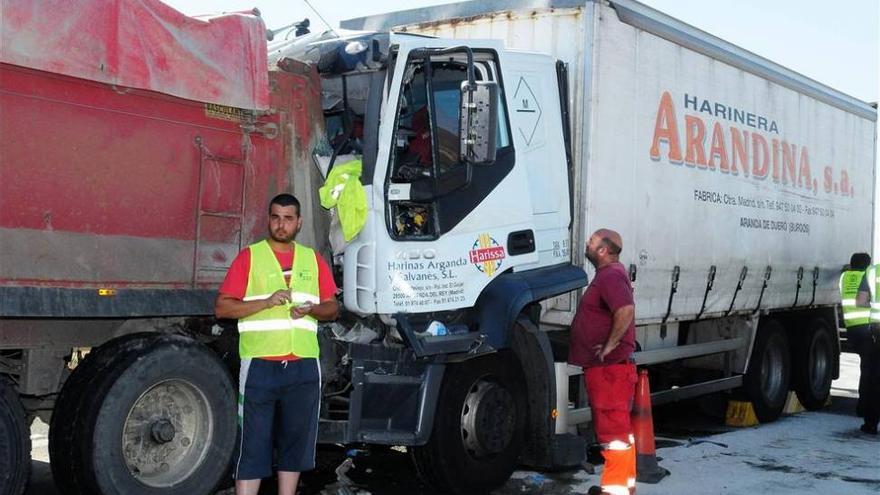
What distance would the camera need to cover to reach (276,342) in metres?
4.82

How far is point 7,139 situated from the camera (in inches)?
174

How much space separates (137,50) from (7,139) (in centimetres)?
85

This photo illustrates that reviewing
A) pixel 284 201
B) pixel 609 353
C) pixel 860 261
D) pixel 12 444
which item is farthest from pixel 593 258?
pixel 860 261

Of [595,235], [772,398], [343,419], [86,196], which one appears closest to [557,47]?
[595,235]

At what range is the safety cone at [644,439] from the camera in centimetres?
721

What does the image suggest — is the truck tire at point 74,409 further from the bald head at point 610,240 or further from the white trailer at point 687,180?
the bald head at point 610,240

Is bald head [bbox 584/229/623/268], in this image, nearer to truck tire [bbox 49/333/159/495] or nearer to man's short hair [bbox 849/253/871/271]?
truck tire [bbox 49/333/159/495]

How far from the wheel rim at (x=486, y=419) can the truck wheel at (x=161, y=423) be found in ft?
5.43

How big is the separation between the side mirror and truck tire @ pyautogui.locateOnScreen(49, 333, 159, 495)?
2.09 m

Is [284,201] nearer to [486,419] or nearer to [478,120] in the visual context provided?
[478,120]

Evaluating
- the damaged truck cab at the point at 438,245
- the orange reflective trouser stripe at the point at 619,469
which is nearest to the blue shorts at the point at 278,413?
the damaged truck cab at the point at 438,245

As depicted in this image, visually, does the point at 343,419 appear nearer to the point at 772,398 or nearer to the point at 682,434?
the point at 682,434

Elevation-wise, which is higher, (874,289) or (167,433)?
(874,289)

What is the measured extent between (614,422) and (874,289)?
15.7 ft
